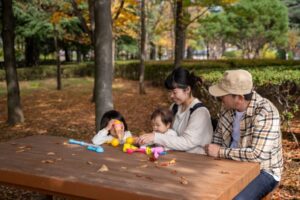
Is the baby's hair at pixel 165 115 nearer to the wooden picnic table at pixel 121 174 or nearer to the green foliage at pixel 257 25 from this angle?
the wooden picnic table at pixel 121 174

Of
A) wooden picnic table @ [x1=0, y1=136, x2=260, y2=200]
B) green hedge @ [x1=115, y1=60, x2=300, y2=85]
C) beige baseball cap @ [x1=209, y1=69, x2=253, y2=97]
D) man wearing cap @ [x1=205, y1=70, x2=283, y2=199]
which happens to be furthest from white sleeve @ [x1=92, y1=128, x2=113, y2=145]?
green hedge @ [x1=115, y1=60, x2=300, y2=85]

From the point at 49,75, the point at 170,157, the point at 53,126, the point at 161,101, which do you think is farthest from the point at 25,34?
the point at 170,157

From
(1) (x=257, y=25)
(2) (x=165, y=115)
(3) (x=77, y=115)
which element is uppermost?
(1) (x=257, y=25)

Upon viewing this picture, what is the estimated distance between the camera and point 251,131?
312 cm

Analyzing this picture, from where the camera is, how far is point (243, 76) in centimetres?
314

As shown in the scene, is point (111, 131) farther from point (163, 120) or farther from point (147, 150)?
point (147, 150)

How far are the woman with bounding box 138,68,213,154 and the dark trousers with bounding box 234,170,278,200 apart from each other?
0.57 meters

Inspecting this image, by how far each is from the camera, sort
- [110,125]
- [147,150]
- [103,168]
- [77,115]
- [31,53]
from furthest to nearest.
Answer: [31,53] → [77,115] → [110,125] → [147,150] → [103,168]

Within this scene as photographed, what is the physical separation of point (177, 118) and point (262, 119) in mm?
918

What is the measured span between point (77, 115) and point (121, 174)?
8.70 meters

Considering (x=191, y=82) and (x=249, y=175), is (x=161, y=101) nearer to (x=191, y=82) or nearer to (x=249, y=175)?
(x=191, y=82)

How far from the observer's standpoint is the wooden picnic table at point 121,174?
2.39 metres

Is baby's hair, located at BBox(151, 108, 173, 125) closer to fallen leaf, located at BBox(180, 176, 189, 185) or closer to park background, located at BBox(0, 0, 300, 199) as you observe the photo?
fallen leaf, located at BBox(180, 176, 189, 185)

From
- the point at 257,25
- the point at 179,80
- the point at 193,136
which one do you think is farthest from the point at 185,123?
the point at 257,25
